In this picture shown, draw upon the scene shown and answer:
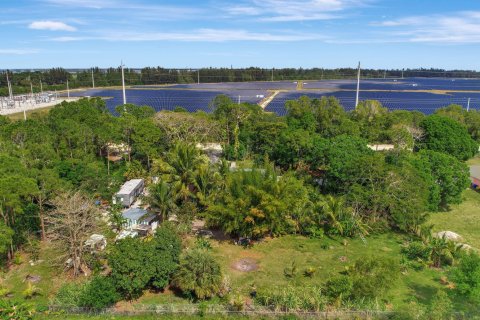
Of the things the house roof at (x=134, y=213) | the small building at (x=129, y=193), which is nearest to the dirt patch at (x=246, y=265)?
the house roof at (x=134, y=213)

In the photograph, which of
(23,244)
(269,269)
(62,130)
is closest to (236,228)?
(269,269)

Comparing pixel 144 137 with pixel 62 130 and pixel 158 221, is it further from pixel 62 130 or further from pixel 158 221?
pixel 158 221

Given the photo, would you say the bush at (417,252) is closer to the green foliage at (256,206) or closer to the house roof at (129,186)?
the green foliage at (256,206)

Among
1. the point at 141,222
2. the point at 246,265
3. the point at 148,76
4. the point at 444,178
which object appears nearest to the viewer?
the point at 246,265

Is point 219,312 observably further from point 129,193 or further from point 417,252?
point 129,193

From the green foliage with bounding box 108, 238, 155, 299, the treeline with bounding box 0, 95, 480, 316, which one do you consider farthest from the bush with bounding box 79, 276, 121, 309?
the green foliage with bounding box 108, 238, 155, 299

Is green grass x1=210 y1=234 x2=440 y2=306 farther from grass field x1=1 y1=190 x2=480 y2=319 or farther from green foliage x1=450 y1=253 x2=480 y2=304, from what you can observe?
green foliage x1=450 y1=253 x2=480 y2=304

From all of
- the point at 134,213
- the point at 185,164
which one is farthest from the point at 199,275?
the point at 185,164
